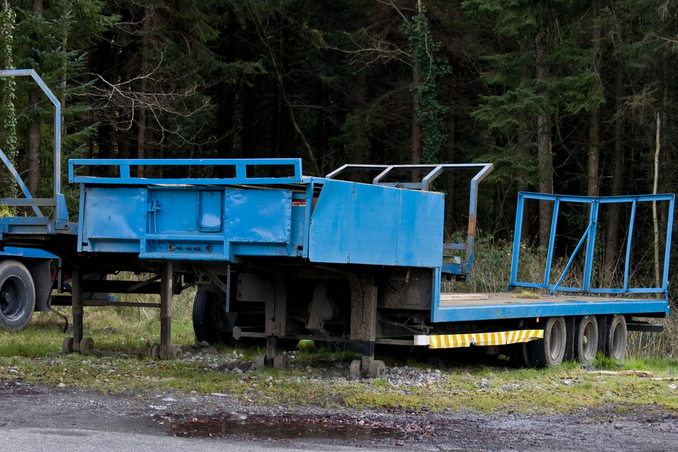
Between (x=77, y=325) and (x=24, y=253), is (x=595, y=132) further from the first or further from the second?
(x=77, y=325)

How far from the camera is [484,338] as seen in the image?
11609mm

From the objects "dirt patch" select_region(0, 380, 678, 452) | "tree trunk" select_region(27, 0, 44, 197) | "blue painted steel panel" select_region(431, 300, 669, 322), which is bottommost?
"dirt patch" select_region(0, 380, 678, 452)

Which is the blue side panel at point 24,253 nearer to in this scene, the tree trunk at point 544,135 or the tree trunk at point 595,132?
the tree trunk at point 544,135

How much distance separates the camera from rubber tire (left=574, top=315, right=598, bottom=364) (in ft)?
45.4

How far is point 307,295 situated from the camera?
36.2ft

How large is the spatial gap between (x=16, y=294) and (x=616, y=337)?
999 centimetres

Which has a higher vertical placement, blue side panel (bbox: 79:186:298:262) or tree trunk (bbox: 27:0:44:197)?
tree trunk (bbox: 27:0:44:197)

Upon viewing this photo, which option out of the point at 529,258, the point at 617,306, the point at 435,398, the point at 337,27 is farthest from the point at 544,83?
the point at 435,398

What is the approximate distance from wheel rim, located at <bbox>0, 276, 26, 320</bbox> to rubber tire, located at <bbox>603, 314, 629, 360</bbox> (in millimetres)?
9604

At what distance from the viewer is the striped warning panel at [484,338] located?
424 inches

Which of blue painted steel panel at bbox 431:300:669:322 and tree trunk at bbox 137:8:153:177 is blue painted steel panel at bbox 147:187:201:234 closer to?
blue painted steel panel at bbox 431:300:669:322

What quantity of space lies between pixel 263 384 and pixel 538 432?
3.20 metres

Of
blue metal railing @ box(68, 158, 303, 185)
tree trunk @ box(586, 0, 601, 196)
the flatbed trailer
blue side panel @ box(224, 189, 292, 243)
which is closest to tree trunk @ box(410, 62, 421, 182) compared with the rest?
tree trunk @ box(586, 0, 601, 196)

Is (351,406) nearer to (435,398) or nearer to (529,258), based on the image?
(435,398)
